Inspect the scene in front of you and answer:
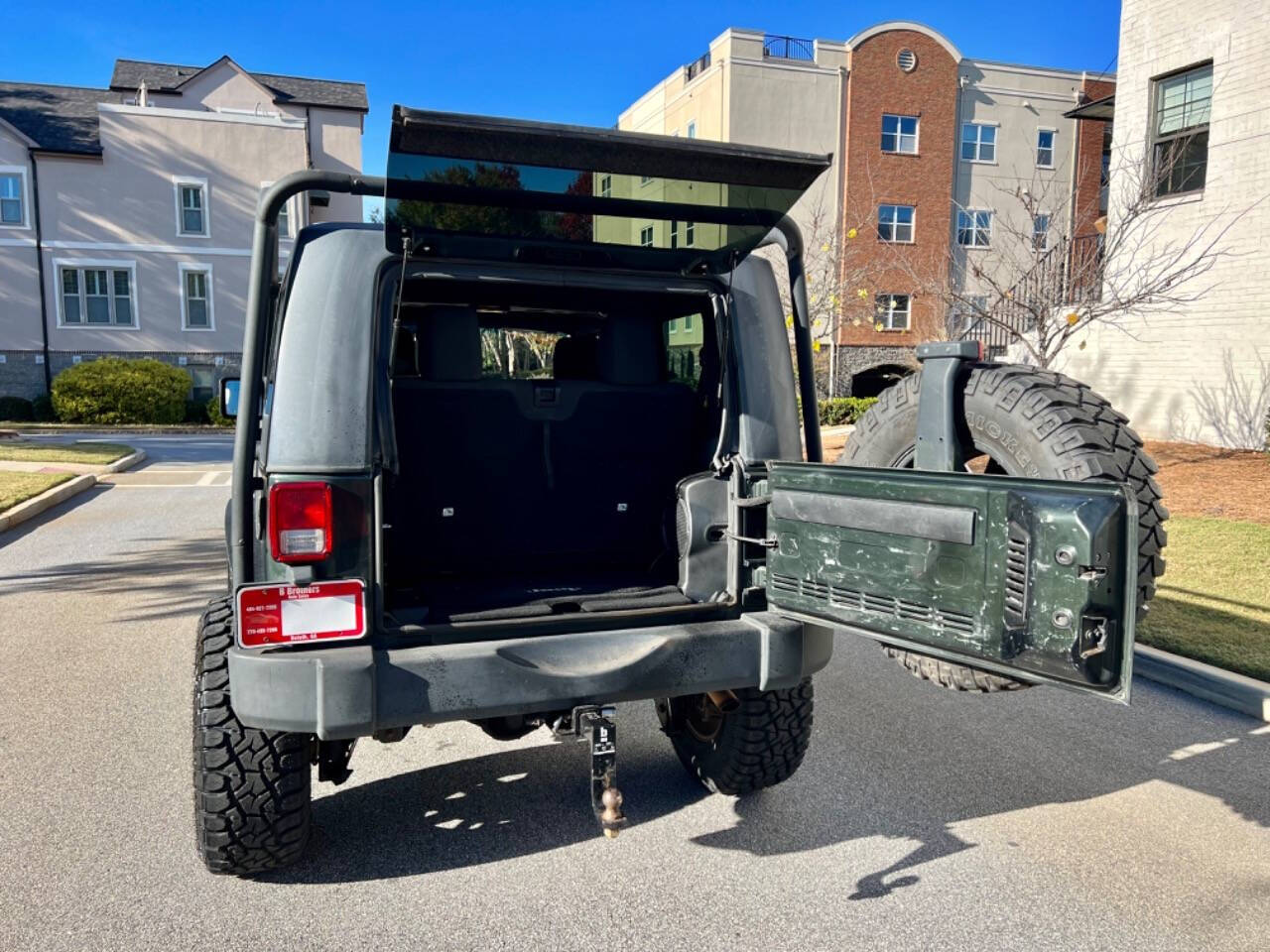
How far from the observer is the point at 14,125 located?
3042cm

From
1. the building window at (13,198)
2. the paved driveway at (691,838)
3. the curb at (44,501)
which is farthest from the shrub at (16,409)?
the paved driveway at (691,838)

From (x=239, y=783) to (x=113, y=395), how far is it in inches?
1131

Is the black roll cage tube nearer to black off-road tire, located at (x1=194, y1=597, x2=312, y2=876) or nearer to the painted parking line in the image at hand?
black off-road tire, located at (x1=194, y1=597, x2=312, y2=876)

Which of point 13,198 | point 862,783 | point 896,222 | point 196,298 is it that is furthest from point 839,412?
point 13,198

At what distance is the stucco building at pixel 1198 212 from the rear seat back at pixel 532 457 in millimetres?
12329

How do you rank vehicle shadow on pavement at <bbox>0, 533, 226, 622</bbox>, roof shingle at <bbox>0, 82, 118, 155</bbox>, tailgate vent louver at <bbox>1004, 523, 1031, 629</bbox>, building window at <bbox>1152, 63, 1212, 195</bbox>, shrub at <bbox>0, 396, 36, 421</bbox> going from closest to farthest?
tailgate vent louver at <bbox>1004, 523, 1031, 629</bbox>, vehicle shadow on pavement at <bbox>0, 533, 226, 622</bbox>, building window at <bbox>1152, 63, 1212, 195</bbox>, shrub at <bbox>0, 396, 36, 421</bbox>, roof shingle at <bbox>0, 82, 118, 155</bbox>

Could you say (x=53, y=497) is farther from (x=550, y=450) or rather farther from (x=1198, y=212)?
(x=1198, y=212)

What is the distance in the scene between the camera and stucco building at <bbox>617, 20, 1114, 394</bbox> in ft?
97.7

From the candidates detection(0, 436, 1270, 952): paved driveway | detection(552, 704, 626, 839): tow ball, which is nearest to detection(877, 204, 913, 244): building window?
detection(0, 436, 1270, 952): paved driveway

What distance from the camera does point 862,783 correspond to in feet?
12.8

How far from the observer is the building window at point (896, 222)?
102ft

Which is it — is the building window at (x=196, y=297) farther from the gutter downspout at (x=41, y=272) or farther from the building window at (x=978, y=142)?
the building window at (x=978, y=142)

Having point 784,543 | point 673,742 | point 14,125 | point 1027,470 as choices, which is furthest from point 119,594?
point 14,125

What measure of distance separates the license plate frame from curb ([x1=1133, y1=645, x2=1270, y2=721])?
3989 millimetres
